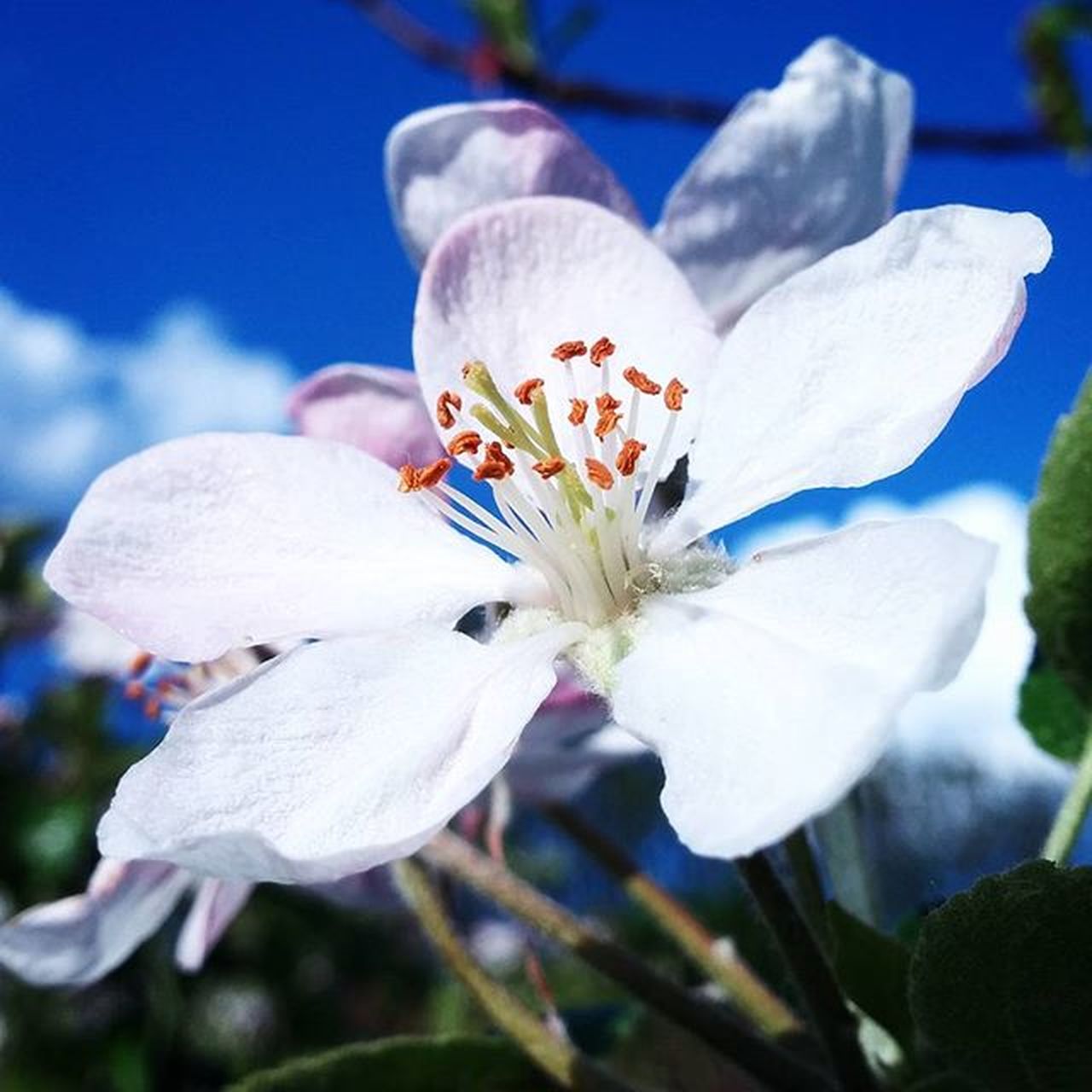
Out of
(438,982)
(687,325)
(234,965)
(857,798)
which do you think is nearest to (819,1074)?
(857,798)

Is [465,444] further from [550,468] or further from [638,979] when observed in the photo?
[638,979]

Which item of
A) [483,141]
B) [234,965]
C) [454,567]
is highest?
[483,141]

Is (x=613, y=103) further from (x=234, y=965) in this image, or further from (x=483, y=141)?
(x=483, y=141)

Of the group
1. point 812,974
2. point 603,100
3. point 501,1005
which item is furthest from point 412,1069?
point 603,100

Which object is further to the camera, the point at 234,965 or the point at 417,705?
the point at 234,965

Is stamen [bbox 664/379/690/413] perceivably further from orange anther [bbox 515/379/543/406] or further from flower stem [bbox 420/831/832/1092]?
flower stem [bbox 420/831/832/1092]

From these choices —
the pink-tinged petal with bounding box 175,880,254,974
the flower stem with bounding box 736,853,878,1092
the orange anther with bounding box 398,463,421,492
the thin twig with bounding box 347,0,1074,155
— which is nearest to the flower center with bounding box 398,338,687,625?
the orange anther with bounding box 398,463,421,492

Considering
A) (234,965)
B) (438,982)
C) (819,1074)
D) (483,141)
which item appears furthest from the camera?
(438,982)
